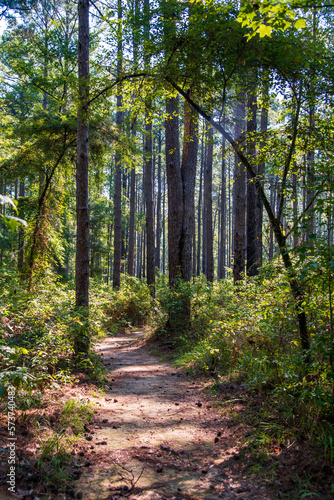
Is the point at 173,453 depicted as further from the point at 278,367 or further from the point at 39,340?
the point at 39,340

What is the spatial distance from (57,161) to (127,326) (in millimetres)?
6394

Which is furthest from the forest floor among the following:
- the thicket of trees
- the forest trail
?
the thicket of trees

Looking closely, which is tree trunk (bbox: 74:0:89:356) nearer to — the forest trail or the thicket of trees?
the thicket of trees

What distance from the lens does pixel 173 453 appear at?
3104mm

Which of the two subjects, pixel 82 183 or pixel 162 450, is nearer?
pixel 162 450

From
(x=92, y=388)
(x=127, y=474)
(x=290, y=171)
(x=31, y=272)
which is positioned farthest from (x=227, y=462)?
(x=31, y=272)

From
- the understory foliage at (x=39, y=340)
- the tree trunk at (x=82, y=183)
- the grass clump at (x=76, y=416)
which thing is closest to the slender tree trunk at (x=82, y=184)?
the tree trunk at (x=82, y=183)

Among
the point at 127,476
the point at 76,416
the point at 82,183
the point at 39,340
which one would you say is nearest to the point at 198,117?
the point at 82,183

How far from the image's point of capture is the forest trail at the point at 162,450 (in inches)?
98.7

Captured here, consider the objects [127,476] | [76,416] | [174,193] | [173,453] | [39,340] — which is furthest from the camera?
[174,193]

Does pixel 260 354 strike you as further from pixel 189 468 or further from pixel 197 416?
pixel 189 468

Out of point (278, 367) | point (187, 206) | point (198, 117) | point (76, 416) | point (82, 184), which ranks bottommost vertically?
point (76, 416)

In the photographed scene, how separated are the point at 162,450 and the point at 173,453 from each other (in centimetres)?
12

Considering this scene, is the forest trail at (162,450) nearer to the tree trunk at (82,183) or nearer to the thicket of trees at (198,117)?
the thicket of trees at (198,117)
